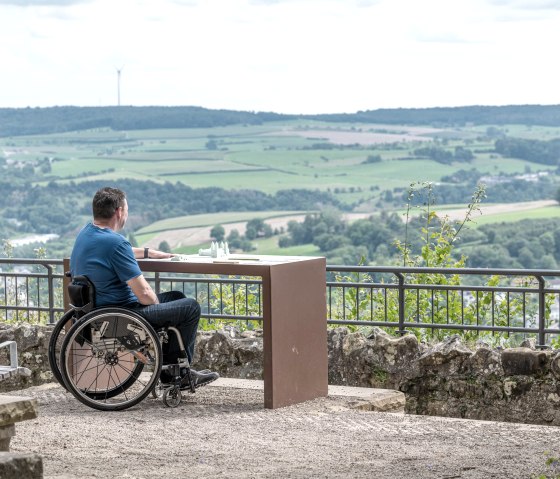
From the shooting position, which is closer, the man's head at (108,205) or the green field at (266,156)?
the man's head at (108,205)

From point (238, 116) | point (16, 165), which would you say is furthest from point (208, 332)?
point (238, 116)

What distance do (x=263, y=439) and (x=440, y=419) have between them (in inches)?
60.6

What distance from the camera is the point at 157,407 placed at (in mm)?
9500

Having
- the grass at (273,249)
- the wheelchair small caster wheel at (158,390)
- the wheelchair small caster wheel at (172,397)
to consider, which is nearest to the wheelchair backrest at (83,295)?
the wheelchair small caster wheel at (158,390)

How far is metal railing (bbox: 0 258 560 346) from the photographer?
12.2 m

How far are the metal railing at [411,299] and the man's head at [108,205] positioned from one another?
348 cm

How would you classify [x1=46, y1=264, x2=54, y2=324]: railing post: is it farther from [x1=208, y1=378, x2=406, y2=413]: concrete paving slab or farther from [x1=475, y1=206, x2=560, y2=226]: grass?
[x1=475, y1=206, x2=560, y2=226]: grass

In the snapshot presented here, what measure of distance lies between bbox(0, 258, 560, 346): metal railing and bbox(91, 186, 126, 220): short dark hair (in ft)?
11.5

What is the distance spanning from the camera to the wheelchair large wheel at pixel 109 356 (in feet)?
30.1

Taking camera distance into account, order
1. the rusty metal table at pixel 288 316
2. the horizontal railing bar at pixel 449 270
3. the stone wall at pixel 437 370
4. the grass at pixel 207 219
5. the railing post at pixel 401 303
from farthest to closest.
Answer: the grass at pixel 207 219 → the railing post at pixel 401 303 → the horizontal railing bar at pixel 449 270 → the stone wall at pixel 437 370 → the rusty metal table at pixel 288 316

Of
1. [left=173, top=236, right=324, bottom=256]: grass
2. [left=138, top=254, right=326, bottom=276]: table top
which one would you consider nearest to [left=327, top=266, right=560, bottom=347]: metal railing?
[left=138, top=254, right=326, bottom=276]: table top

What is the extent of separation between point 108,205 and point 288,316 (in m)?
1.60

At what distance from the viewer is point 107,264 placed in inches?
364

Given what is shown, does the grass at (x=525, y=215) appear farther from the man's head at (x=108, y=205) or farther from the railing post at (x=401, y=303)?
the man's head at (x=108, y=205)
